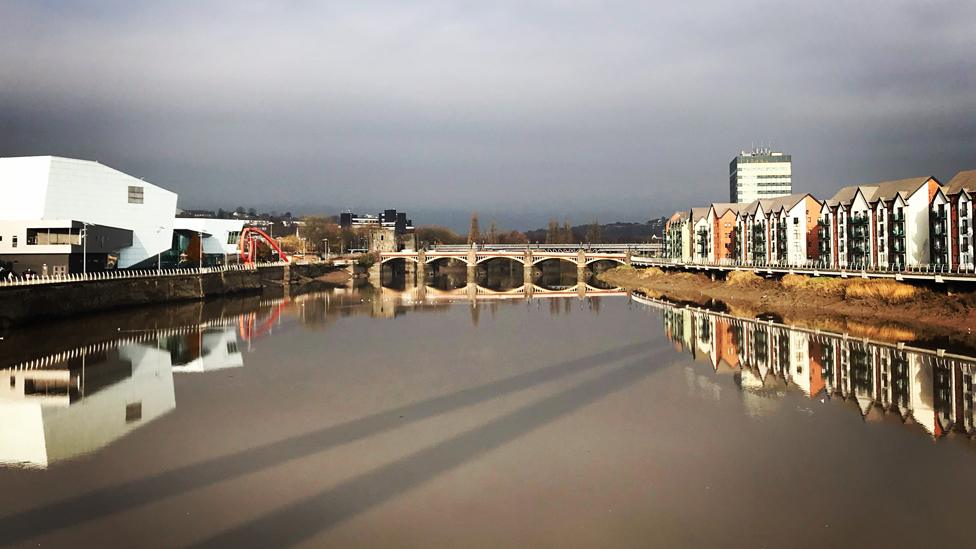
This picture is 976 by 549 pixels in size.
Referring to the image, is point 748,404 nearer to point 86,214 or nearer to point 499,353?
point 499,353

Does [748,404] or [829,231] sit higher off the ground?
[829,231]

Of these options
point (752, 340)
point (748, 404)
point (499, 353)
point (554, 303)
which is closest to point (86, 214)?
point (554, 303)

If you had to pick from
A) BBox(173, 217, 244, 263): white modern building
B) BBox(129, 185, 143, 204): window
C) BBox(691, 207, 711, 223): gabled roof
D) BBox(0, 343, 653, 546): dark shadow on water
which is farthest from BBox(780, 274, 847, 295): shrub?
BBox(173, 217, 244, 263): white modern building

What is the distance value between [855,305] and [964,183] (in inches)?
430

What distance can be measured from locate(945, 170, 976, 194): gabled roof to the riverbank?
7837 mm

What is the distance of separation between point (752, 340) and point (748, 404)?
48.4 ft

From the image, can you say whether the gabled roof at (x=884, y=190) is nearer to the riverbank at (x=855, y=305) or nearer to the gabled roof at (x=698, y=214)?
the riverbank at (x=855, y=305)

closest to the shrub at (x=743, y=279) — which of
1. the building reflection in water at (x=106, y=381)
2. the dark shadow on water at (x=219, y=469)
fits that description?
the building reflection in water at (x=106, y=381)

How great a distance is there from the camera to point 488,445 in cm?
1695

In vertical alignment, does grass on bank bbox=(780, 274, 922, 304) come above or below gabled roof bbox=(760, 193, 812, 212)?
below

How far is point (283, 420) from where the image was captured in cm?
1941

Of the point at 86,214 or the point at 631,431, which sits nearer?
the point at 631,431

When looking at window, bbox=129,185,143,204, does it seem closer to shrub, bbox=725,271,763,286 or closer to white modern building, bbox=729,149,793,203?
shrub, bbox=725,271,763,286

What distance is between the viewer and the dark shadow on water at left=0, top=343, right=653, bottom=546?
12.5m
